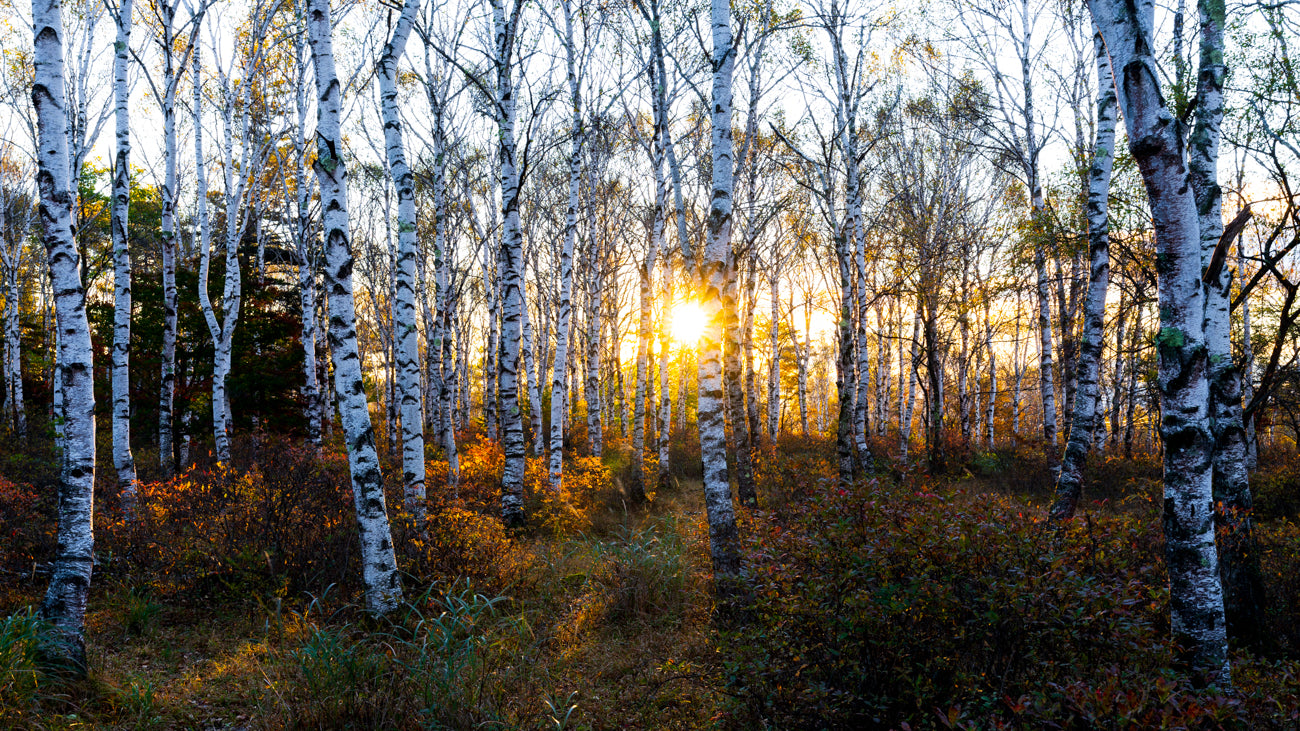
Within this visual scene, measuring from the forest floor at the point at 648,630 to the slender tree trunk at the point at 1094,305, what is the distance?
2.82 feet

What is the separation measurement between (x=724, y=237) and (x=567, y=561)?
419cm

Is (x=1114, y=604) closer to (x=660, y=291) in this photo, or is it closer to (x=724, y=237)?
(x=724, y=237)

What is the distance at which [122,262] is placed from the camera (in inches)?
327

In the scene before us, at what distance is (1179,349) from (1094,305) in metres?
5.13

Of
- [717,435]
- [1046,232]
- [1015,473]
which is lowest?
[1015,473]

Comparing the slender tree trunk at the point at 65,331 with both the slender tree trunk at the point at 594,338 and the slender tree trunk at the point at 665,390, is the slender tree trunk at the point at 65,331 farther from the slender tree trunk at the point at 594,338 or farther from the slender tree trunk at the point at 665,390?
the slender tree trunk at the point at 665,390

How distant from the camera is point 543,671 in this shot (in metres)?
4.19

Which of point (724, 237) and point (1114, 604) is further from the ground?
point (724, 237)

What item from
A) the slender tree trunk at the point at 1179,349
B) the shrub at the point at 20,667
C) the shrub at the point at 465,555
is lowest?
the shrub at the point at 465,555

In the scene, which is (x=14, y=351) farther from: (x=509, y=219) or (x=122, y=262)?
(x=509, y=219)

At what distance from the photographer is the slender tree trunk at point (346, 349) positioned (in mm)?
4969

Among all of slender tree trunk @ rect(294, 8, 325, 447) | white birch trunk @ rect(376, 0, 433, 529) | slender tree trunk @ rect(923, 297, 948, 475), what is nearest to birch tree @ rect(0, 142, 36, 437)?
slender tree trunk @ rect(294, 8, 325, 447)

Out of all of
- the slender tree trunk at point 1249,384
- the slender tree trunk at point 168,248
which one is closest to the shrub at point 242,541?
the slender tree trunk at point 168,248

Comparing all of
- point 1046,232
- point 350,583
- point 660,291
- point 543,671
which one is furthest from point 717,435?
point 660,291
